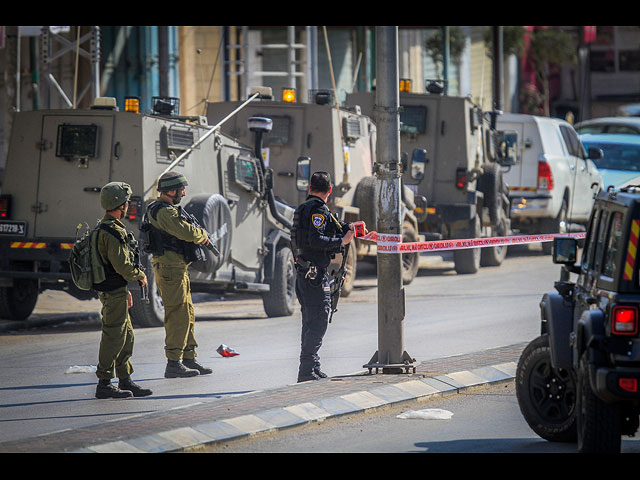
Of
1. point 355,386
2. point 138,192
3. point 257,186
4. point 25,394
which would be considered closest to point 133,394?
point 25,394

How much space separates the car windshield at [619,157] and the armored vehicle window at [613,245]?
16.9 metres

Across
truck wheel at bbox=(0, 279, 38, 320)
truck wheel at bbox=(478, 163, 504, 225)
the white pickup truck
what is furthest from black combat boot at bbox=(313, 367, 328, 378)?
the white pickup truck

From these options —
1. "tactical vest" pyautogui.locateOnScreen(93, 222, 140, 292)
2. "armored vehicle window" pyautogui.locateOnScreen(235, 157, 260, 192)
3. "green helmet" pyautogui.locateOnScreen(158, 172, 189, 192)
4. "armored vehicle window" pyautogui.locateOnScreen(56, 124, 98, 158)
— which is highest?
"armored vehicle window" pyautogui.locateOnScreen(56, 124, 98, 158)

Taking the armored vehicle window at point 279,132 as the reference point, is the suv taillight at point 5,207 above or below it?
below

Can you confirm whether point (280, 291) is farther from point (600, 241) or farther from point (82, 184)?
point (600, 241)

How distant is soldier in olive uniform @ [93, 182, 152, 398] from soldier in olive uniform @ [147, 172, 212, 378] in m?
0.82

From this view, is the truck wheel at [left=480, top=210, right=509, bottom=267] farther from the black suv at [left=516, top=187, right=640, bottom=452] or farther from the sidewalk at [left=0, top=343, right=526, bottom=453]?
the black suv at [left=516, top=187, right=640, bottom=452]

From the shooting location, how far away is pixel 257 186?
14.7m

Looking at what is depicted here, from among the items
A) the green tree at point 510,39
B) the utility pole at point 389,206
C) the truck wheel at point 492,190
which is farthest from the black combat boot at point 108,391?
the green tree at point 510,39

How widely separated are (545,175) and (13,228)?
35.1ft

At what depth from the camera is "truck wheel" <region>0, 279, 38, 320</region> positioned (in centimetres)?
1355

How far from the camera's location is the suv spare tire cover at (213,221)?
42.5 ft

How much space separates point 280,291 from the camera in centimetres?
1470

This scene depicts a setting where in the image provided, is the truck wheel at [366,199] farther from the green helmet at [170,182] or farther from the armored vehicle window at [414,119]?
the green helmet at [170,182]
